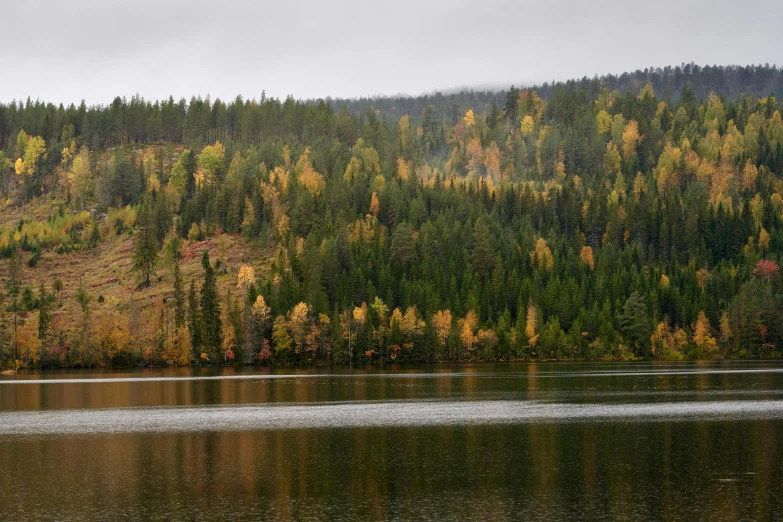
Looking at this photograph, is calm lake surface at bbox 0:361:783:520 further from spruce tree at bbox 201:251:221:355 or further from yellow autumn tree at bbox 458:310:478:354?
yellow autumn tree at bbox 458:310:478:354

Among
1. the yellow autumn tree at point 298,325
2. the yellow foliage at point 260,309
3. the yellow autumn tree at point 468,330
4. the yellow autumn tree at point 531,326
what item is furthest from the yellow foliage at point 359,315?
the yellow autumn tree at point 531,326

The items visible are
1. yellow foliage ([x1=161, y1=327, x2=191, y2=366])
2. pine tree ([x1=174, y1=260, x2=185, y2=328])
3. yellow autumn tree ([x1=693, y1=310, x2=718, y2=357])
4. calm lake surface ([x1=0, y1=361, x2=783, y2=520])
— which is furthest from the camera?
yellow autumn tree ([x1=693, y1=310, x2=718, y2=357])

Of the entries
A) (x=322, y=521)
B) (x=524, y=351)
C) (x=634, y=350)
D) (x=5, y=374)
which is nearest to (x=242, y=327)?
(x=5, y=374)

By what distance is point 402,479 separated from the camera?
50625 millimetres

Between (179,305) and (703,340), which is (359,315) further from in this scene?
(703,340)

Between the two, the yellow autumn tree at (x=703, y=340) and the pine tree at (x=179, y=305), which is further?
the yellow autumn tree at (x=703, y=340)

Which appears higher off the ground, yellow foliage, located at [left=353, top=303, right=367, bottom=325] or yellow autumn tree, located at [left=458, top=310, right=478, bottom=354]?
yellow foliage, located at [left=353, top=303, right=367, bottom=325]

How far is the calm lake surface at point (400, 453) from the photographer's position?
145ft

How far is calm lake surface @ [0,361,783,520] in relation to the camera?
1736 inches

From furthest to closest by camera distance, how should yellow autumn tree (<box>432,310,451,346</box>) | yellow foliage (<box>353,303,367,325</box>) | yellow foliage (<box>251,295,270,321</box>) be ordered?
1. yellow autumn tree (<box>432,310,451,346</box>)
2. yellow foliage (<box>353,303,367,325</box>)
3. yellow foliage (<box>251,295,270,321</box>)

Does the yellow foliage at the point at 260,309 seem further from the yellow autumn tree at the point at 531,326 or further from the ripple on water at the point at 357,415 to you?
the ripple on water at the point at 357,415

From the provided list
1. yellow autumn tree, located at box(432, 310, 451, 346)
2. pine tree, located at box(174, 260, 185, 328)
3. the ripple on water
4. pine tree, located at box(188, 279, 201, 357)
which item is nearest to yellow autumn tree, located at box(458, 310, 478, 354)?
yellow autumn tree, located at box(432, 310, 451, 346)

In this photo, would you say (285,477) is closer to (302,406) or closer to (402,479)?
(402,479)

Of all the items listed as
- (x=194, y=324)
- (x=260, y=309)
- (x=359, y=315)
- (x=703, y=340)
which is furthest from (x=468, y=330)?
(x=194, y=324)
